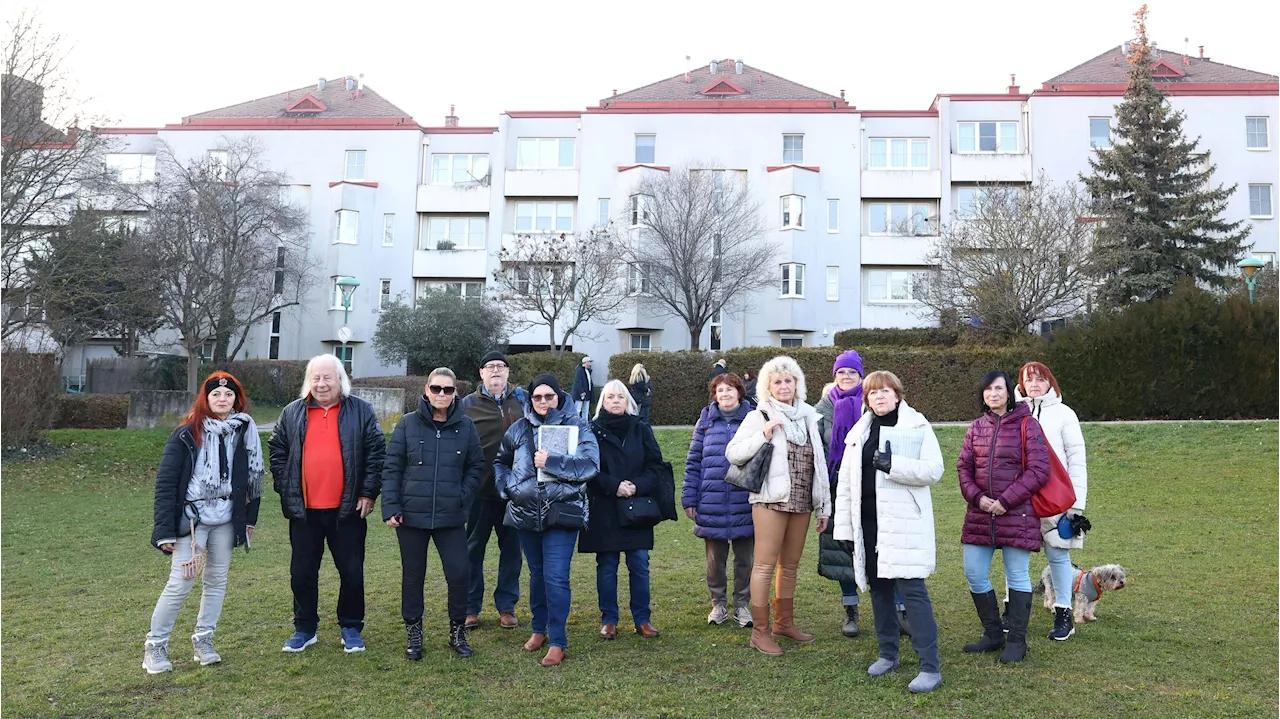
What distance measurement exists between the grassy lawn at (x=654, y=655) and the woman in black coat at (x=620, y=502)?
32cm

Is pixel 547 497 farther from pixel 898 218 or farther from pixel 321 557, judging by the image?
pixel 898 218

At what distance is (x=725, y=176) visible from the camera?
1575 inches

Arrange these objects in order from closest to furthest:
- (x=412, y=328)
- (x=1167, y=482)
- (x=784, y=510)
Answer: (x=784, y=510)
(x=1167, y=482)
(x=412, y=328)

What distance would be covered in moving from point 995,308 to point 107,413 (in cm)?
2687

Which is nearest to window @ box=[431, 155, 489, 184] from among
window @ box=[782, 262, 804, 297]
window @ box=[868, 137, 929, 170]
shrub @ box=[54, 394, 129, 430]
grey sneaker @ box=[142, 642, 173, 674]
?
window @ box=[782, 262, 804, 297]

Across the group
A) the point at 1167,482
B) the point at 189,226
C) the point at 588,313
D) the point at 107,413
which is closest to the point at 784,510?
the point at 1167,482

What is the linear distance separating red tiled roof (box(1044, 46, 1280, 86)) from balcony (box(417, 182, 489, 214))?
26667 mm

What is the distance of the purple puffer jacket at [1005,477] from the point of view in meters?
5.93

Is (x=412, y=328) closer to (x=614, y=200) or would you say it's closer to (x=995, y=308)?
(x=614, y=200)

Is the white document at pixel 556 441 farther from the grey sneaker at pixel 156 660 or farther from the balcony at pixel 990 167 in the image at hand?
the balcony at pixel 990 167

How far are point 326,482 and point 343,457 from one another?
200 mm

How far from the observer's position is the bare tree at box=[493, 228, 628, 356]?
36.5m

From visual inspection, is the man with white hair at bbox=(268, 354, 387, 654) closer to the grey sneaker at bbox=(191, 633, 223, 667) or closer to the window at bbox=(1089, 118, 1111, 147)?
the grey sneaker at bbox=(191, 633, 223, 667)

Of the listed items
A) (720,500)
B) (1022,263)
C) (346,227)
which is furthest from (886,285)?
(720,500)
